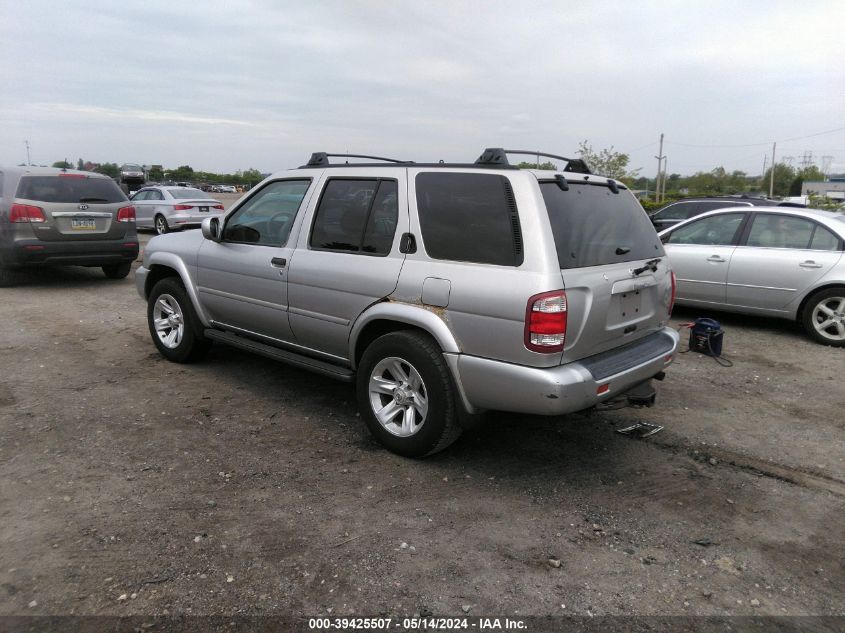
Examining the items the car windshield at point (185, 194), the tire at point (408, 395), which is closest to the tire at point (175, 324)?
the tire at point (408, 395)

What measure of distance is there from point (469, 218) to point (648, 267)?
4.08 feet

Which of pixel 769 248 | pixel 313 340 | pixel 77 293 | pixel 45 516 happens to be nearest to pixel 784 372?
pixel 769 248

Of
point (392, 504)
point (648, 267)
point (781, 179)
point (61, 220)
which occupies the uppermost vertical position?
point (781, 179)

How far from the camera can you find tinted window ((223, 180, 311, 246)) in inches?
190

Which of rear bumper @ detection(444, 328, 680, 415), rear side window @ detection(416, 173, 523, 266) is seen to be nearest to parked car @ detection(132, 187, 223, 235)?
rear side window @ detection(416, 173, 523, 266)

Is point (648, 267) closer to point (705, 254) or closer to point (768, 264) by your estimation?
point (768, 264)

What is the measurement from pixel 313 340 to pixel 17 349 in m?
3.75

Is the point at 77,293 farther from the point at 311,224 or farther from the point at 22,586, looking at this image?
the point at 22,586

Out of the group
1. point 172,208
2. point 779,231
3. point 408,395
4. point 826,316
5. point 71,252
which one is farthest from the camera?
point 172,208

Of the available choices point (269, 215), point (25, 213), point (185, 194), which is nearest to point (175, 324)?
point (269, 215)

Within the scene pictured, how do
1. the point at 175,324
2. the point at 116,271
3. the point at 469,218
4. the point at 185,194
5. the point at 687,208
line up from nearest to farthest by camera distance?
the point at 469,218
the point at 175,324
the point at 116,271
the point at 687,208
the point at 185,194

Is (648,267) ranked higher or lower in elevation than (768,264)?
higher

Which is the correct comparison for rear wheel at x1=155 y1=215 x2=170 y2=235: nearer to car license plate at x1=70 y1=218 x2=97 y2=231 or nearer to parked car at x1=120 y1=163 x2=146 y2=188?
car license plate at x1=70 y1=218 x2=97 y2=231

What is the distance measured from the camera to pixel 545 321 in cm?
333
